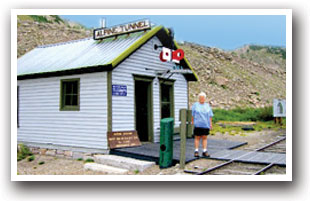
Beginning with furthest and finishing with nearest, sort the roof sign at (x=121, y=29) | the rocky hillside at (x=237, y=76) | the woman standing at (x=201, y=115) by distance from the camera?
1. the rocky hillside at (x=237, y=76)
2. the roof sign at (x=121, y=29)
3. the woman standing at (x=201, y=115)

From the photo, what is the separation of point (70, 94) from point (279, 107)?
11.4m

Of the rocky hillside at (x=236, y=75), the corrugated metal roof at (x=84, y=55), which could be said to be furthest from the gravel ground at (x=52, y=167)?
the rocky hillside at (x=236, y=75)

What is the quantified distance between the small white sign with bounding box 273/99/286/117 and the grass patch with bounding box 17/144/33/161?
1229cm

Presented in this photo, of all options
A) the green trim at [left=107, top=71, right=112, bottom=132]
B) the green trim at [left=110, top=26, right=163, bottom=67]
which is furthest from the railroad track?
the green trim at [left=110, top=26, right=163, bottom=67]

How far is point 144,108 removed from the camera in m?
11.9

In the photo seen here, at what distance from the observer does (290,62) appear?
22.3ft

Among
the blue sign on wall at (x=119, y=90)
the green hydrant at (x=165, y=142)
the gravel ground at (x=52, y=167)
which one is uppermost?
the blue sign on wall at (x=119, y=90)

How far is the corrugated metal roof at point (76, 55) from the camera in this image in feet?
34.2

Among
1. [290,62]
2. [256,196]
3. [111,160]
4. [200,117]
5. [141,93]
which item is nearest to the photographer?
[256,196]

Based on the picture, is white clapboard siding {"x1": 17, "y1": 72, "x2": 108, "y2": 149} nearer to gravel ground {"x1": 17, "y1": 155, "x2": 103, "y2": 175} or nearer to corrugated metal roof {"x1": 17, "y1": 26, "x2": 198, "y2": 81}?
corrugated metal roof {"x1": 17, "y1": 26, "x2": 198, "y2": 81}
